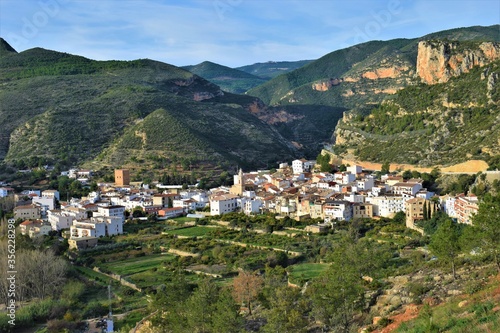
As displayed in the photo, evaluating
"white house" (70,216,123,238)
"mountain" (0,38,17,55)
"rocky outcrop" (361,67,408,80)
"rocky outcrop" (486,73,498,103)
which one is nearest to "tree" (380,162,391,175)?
"rocky outcrop" (486,73,498,103)

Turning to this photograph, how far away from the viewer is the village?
35750 mm

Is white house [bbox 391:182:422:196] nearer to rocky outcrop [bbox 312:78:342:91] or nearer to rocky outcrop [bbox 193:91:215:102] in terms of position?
rocky outcrop [bbox 193:91:215:102]

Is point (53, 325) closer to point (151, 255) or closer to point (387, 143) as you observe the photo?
point (151, 255)

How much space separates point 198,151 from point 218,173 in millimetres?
5640

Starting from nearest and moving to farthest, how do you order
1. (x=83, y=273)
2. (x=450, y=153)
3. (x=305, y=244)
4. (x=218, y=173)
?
1. (x=83, y=273)
2. (x=305, y=244)
3. (x=450, y=153)
4. (x=218, y=173)

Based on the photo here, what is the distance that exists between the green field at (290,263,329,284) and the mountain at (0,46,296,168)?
115ft

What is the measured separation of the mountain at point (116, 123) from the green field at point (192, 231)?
23.0 meters

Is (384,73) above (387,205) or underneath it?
above

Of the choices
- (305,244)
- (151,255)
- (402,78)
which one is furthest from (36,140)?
(402,78)

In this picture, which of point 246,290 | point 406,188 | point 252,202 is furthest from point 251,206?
point 246,290

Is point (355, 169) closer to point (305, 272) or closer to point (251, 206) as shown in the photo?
point (251, 206)

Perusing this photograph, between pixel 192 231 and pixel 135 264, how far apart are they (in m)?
7.97

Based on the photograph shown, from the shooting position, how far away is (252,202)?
42781 mm

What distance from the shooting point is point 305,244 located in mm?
31828
